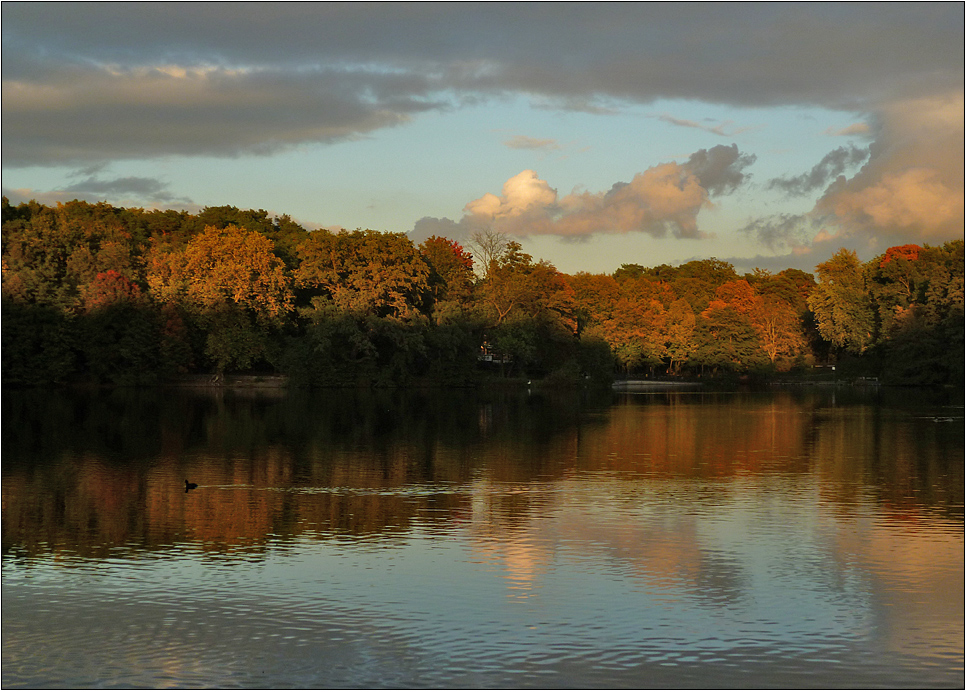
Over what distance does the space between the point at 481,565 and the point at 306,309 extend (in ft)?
175

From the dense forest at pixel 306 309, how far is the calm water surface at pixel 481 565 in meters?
37.2

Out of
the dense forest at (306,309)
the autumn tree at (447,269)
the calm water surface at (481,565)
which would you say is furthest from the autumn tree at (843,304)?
the calm water surface at (481,565)

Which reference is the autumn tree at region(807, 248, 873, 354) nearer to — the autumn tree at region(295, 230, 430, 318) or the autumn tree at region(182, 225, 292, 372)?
the autumn tree at region(295, 230, 430, 318)

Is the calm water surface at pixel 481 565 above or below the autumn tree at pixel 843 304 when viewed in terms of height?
below

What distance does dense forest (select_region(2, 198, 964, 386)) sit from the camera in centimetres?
6134

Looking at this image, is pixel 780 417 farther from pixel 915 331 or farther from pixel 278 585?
pixel 915 331

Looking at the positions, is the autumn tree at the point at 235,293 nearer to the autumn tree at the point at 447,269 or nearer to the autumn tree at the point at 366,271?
the autumn tree at the point at 366,271

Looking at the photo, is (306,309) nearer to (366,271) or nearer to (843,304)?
(366,271)

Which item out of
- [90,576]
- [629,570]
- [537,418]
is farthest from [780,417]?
[90,576]

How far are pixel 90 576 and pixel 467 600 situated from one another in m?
4.17

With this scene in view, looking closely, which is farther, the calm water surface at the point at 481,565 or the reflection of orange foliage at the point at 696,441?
the reflection of orange foliage at the point at 696,441

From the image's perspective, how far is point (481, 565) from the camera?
38.6 ft

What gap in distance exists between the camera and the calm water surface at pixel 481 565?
831 centimetres

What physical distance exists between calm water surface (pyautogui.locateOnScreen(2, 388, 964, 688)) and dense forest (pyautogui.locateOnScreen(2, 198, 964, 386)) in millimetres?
37159
